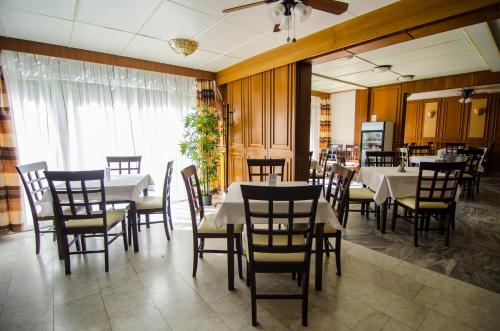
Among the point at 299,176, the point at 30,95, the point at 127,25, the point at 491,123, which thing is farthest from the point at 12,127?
the point at 491,123

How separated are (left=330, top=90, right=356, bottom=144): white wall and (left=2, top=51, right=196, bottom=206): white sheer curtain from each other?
15.7 ft

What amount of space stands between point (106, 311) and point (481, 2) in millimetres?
3851

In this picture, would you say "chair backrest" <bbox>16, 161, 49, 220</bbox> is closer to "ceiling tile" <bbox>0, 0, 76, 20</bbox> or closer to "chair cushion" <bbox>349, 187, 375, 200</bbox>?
"ceiling tile" <bbox>0, 0, 76, 20</bbox>

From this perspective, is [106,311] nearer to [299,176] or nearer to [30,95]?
[299,176]

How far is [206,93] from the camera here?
16.5 ft

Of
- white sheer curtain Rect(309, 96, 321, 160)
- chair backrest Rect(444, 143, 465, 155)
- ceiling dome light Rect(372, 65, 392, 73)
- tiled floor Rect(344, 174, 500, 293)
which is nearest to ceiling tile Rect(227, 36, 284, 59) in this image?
ceiling dome light Rect(372, 65, 392, 73)

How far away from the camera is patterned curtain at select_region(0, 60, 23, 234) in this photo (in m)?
3.19

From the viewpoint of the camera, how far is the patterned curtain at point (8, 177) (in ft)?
10.5

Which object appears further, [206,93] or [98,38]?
[206,93]

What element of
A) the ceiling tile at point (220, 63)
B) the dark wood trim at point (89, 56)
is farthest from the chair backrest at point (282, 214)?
the dark wood trim at point (89, 56)

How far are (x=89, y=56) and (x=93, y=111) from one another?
0.81m

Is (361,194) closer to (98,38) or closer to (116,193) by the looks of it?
(116,193)

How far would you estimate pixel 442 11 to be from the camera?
2.24 meters

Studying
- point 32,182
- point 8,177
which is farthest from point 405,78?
point 8,177
